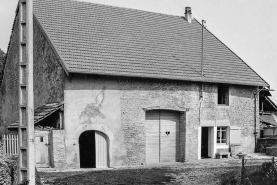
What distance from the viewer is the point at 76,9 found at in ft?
82.6

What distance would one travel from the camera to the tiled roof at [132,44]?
22.2 metres

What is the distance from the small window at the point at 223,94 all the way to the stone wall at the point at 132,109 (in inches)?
10.5

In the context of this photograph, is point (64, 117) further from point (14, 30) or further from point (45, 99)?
point (14, 30)

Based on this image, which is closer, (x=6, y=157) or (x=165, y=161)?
(x=6, y=157)

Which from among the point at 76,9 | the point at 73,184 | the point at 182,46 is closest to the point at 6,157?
the point at 73,184

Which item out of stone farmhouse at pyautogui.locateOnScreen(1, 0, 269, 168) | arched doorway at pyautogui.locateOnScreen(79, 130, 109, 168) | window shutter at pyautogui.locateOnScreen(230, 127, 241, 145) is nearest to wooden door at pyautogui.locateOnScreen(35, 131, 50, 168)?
stone farmhouse at pyautogui.locateOnScreen(1, 0, 269, 168)

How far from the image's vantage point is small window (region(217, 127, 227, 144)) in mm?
25750

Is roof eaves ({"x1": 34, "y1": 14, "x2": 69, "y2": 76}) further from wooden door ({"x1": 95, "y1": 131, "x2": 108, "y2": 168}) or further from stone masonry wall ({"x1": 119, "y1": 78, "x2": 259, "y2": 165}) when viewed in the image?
wooden door ({"x1": 95, "y1": 131, "x2": 108, "y2": 168})

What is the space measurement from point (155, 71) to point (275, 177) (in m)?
11.4

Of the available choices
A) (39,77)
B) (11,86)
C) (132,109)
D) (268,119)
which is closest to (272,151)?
(268,119)

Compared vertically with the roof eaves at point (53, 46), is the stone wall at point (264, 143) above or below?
below

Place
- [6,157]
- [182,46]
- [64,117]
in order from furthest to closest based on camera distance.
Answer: [182,46], [64,117], [6,157]

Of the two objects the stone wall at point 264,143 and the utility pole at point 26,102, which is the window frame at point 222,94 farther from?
the utility pole at point 26,102

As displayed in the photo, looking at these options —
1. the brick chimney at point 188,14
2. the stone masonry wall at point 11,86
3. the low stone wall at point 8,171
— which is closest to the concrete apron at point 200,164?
the low stone wall at point 8,171
